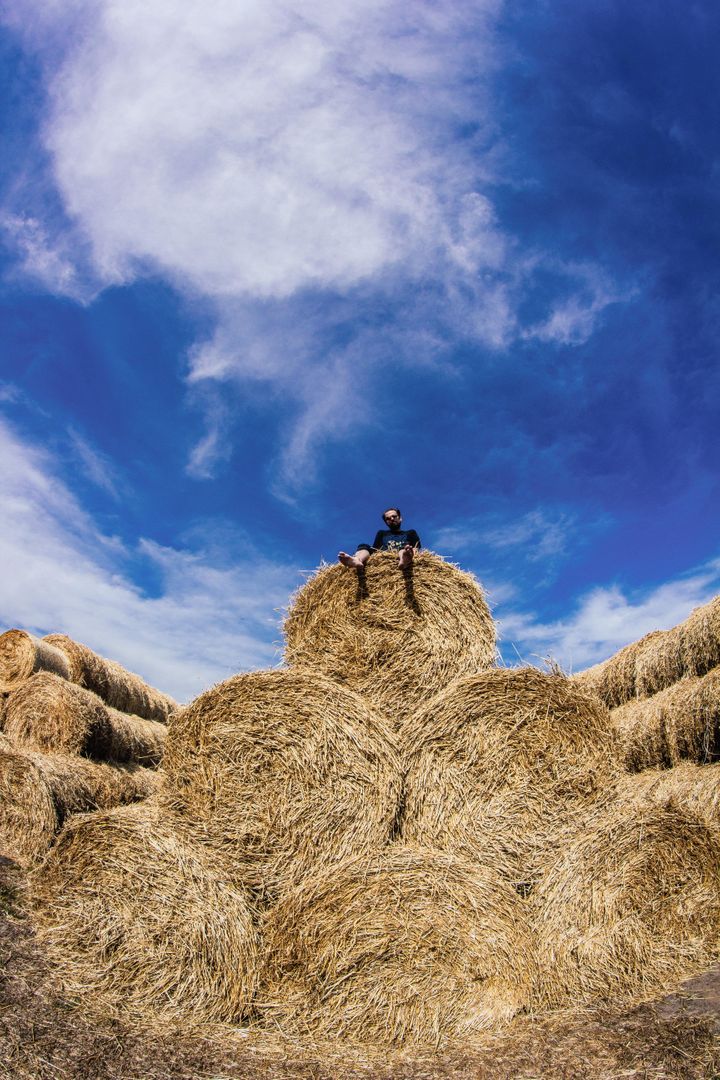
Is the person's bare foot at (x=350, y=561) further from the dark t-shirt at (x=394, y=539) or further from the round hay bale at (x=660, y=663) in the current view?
the round hay bale at (x=660, y=663)

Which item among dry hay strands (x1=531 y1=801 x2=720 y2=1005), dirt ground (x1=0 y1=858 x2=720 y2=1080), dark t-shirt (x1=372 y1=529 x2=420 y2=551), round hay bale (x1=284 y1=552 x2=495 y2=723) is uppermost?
dark t-shirt (x1=372 y1=529 x2=420 y2=551)

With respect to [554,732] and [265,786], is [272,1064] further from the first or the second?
[554,732]

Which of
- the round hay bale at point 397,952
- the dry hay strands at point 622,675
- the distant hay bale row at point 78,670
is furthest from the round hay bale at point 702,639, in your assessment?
the distant hay bale row at point 78,670

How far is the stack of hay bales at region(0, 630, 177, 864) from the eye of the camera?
6.32 m

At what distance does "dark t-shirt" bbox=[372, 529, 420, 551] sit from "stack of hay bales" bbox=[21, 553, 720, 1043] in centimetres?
88

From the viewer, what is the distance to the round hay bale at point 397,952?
12.5ft

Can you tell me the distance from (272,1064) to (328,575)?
3.14 m

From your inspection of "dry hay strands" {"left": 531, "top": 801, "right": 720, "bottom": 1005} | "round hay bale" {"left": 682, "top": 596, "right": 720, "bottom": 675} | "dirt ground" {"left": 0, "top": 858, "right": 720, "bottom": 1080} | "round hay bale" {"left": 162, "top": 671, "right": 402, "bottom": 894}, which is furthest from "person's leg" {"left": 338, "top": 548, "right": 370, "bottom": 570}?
"round hay bale" {"left": 682, "top": 596, "right": 720, "bottom": 675}

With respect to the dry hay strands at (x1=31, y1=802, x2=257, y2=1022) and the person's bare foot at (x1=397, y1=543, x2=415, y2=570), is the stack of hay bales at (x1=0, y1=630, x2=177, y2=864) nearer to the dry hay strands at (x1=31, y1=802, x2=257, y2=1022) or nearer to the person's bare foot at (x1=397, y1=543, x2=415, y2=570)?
the dry hay strands at (x1=31, y1=802, x2=257, y2=1022)

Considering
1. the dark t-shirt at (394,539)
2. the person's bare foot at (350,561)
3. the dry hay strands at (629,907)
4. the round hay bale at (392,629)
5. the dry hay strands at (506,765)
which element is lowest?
the dry hay strands at (629,907)

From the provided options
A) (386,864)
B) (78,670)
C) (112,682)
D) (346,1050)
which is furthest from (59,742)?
(346,1050)

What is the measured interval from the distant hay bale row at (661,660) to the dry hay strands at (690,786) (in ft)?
3.84

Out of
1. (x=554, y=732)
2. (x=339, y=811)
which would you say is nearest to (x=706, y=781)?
(x=554, y=732)

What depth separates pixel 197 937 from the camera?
160 inches
